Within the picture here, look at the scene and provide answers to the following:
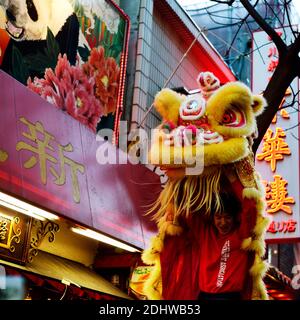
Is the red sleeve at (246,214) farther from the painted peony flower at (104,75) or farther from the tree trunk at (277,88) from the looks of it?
the painted peony flower at (104,75)

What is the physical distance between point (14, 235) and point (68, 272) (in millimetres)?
1520

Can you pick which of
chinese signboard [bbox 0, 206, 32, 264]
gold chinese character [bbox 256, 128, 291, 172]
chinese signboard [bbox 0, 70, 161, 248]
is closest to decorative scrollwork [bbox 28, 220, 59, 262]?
chinese signboard [bbox 0, 206, 32, 264]

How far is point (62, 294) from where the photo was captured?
10.1m

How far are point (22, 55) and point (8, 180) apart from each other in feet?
9.12

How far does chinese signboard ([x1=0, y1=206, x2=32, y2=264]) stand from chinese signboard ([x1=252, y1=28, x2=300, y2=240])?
575 cm

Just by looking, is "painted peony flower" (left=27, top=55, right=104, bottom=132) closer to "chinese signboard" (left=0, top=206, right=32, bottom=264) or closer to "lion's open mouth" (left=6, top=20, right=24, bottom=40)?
"lion's open mouth" (left=6, top=20, right=24, bottom=40)

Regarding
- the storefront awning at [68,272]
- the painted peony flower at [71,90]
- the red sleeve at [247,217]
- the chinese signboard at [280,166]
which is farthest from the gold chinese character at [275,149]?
the red sleeve at [247,217]

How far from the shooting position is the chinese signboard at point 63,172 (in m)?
8.06

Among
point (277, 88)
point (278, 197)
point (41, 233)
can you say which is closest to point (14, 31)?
→ point (41, 233)

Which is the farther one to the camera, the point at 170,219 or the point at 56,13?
the point at 56,13

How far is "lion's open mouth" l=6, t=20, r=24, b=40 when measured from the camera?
31.0ft
